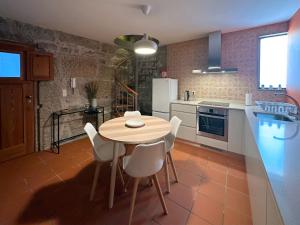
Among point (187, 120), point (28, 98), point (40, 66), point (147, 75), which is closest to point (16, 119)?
point (28, 98)

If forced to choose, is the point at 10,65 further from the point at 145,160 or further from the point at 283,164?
the point at 283,164

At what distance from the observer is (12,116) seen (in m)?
2.87

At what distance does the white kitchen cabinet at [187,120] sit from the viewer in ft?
11.7

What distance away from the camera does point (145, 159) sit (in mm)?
1504

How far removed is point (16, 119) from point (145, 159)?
271cm

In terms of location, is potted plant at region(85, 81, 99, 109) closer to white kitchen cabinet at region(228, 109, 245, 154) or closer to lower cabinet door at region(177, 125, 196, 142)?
lower cabinet door at region(177, 125, 196, 142)

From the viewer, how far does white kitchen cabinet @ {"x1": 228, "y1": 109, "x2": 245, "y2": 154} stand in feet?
9.65

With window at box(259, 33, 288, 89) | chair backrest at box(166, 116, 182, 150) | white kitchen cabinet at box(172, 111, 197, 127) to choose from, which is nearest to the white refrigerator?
white kitchen cabinet at box(172, 111, 197, 127)

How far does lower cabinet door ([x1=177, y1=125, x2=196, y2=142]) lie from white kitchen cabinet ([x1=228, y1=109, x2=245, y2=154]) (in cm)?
73

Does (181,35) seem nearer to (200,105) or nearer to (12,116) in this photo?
(200,105)

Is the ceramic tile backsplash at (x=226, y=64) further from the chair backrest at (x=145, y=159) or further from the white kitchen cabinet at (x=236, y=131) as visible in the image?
the chair backrest at (x=145, y=159)

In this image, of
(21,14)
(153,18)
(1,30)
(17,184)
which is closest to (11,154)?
(17,184)

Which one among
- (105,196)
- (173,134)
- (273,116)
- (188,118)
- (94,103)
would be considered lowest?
(105,196)

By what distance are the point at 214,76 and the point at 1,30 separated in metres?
4.00
